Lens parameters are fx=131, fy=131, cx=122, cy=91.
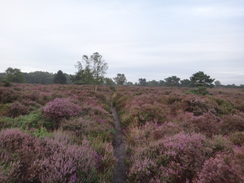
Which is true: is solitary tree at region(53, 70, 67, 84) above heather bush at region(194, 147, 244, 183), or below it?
above

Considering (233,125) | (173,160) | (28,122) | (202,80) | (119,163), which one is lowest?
(119,163)

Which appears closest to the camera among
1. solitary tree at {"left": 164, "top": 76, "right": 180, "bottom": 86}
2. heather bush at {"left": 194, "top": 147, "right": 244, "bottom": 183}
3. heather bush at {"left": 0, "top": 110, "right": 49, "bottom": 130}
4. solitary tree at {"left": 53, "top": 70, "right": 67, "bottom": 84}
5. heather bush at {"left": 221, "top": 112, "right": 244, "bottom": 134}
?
heather bush at {"left": 194, "top": 147, "right": 244, "bottom": 183}

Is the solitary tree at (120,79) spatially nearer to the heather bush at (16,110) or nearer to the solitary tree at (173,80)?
the solitary tree at (173,80)

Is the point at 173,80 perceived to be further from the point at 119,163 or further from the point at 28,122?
the point at 28,122

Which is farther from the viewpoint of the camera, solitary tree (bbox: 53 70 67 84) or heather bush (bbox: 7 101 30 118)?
solitary tree (bbox: 53 70 67 84)

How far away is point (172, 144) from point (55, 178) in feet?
11.1

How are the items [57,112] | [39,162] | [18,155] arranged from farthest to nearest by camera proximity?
[57,112] → [18,155] → [39,162]

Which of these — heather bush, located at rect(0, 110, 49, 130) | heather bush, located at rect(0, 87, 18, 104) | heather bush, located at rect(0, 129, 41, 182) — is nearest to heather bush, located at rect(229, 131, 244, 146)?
heather bush, located at rect(0, 129, 41, 182)

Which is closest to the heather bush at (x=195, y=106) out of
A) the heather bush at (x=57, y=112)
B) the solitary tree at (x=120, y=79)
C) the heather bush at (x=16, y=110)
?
the heather bush at (x=57, y=112)

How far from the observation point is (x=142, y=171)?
3.64m

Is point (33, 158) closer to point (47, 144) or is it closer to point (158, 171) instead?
point (47, 144)

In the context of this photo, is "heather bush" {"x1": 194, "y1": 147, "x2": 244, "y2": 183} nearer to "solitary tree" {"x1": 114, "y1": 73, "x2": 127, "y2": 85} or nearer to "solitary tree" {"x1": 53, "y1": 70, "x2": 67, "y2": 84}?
"solitary tree" {"x1": 53, "y1": 70, "x2": 67, "y2": 84}

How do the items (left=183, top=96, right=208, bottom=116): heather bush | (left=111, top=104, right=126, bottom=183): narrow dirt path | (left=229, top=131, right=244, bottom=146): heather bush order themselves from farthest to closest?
1. (left=183, top=96, right=208, bottom=116): heather bush
2. (left=229, top=131, right=244, bottom=146): heather bush
3. (left=111, top=104, right=126, bottom=183): narrow dirt path

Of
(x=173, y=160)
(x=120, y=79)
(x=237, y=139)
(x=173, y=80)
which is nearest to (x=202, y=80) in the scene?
(x=173, y=80)
